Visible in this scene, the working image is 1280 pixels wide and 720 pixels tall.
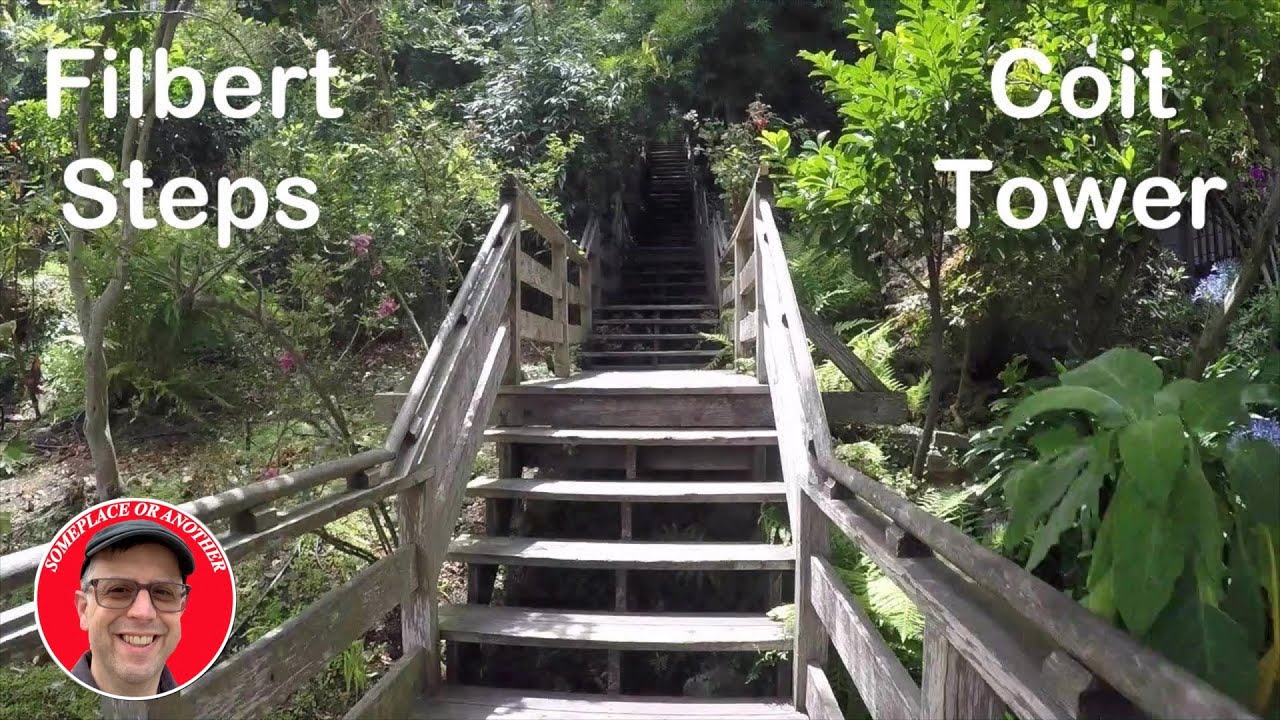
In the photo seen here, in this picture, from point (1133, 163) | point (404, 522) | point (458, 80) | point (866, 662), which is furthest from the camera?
point (458, 80)

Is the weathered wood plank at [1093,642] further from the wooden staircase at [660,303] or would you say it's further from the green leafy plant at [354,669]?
the wooden staircase at [660,303]

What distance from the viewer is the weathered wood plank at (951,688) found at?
138 cm

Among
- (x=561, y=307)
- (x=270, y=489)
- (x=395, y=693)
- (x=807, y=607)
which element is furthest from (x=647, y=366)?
(x=270, y=489)

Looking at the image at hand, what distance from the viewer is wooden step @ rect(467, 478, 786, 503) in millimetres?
3486

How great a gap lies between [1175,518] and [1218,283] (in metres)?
4.28

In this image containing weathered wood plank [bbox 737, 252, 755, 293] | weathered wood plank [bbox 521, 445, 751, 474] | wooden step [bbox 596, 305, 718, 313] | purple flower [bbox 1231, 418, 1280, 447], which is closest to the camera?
purple flower [bbox 1231, 418, 1280, 447]

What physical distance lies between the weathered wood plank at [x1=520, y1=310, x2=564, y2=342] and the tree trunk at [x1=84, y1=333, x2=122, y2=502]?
80.4 inches

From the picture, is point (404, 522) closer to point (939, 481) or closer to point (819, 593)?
point (819, 593)

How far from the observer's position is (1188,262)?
576 cm

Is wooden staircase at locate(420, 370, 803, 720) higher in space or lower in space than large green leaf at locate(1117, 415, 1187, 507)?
lower

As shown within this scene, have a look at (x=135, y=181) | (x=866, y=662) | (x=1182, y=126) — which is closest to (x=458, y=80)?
(x=135, y=181)

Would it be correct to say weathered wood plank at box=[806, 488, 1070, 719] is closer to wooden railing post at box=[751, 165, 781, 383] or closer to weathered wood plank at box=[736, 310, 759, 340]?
wooden railing post at box=[751, 165, 781, 383]

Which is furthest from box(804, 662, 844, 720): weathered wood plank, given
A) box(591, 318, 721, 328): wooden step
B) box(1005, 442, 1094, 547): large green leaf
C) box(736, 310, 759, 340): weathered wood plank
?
box(591, 318, 721, 328): wooden step

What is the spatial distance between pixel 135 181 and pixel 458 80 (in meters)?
8.11
